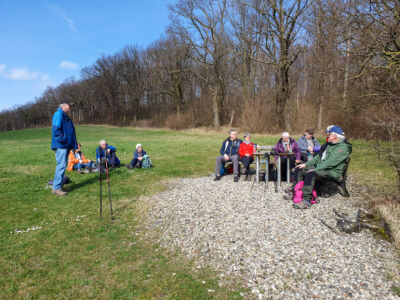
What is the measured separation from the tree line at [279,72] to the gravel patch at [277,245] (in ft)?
7.96

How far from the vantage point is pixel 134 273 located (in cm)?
396

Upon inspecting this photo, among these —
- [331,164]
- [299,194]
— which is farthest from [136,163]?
[331,164]

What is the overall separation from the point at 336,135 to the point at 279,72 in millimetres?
21077

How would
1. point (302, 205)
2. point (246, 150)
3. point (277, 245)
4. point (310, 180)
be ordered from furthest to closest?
1. point (246, 150)
2. point (310, 180)
3. point (302, 205)
4. point (277, 245)

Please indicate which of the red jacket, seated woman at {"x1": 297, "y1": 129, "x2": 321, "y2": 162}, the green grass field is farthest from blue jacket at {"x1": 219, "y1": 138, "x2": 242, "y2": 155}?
the green grass field

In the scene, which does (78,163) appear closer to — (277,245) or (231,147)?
(231,147)

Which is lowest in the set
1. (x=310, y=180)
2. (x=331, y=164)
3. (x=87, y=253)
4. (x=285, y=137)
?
(x=87, y=253)

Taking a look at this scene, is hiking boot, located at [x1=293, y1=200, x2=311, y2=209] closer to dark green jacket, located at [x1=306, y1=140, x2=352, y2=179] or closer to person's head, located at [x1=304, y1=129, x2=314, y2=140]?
dark green jacket, located at [x1=306, y1=140, x2=352, y2=179]

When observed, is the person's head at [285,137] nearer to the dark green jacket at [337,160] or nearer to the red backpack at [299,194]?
the dark green jacket at [337,160]

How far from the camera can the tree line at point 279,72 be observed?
1070 centimetres

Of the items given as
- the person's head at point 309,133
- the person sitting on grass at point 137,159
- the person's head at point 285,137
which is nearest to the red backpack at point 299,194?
the person's head at point 285,137

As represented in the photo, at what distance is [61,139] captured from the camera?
24.2ft

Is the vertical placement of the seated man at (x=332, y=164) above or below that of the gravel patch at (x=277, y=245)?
above

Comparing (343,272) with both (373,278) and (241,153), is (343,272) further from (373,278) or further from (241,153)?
(241,153)
